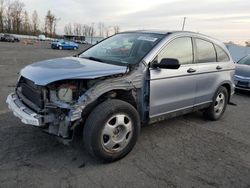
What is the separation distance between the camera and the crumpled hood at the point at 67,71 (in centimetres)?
333

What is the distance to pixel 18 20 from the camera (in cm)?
8331

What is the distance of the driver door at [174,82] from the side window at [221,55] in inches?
42.0

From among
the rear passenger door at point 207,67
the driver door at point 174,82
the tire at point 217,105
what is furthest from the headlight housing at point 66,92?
the tire at point 217,105

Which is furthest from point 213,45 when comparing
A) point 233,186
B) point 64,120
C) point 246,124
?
point 64,120

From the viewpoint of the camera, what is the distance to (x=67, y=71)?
3.46 meters

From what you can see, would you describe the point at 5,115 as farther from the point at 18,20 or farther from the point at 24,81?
the point at 18,20

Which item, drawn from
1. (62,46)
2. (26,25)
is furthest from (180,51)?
(26,25)

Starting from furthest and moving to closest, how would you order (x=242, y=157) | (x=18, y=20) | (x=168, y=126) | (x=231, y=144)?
(x=18, y=20)
(x=168, y=126)
(x=231, y=144)
(x=242, y=157)

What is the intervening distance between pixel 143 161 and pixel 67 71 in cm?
164

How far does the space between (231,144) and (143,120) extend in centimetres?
169

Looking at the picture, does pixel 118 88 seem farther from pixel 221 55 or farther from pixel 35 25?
pixel 35 25

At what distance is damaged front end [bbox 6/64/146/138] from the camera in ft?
10.8

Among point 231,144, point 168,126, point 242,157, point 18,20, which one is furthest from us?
point 18,20

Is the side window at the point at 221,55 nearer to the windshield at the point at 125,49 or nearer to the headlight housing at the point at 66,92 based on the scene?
the windshield at the point at 125,49
